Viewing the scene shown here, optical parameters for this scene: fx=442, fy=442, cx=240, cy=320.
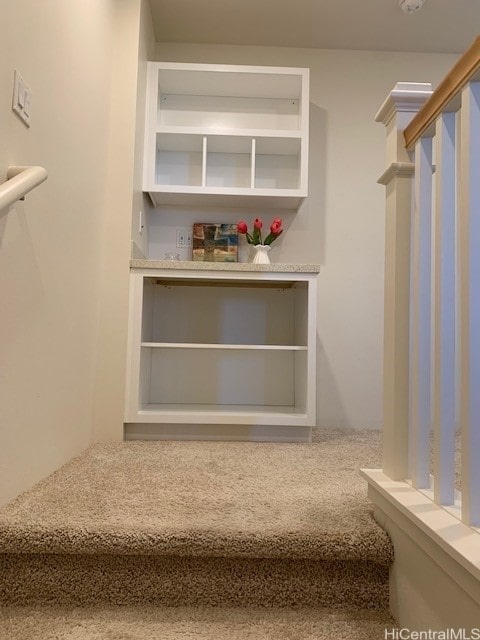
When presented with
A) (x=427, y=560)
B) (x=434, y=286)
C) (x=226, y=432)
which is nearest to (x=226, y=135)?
(x=226, y=432)

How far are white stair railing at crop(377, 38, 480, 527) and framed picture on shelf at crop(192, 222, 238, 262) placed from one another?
4.85 feet

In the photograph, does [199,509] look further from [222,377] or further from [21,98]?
[222,377]

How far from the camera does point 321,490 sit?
4.55 feet

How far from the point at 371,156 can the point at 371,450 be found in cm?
185

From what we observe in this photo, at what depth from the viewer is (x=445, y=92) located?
945 millimetres

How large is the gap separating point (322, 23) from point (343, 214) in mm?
1112

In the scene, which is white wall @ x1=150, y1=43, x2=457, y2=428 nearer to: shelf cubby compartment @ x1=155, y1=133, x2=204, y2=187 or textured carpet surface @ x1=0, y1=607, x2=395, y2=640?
shelf cubby compartment @ x1=155, y1=133, x2=204, y2=187

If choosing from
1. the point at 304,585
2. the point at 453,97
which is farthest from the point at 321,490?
the point at 453,97

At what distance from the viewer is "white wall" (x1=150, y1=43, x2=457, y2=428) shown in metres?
2.73

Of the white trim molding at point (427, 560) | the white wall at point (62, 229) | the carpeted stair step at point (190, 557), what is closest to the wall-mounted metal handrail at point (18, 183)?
the white wall at point (62, 229)

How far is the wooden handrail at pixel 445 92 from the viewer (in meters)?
0.83

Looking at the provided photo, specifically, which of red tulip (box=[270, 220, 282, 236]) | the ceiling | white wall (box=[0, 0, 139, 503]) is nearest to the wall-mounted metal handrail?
white wall (box=[0, 0, 139, 503])

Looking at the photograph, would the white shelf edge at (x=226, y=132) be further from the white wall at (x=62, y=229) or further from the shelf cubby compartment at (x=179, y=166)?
the white wall at (x=62, y=229)

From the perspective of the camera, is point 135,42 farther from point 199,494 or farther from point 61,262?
point 199,494
